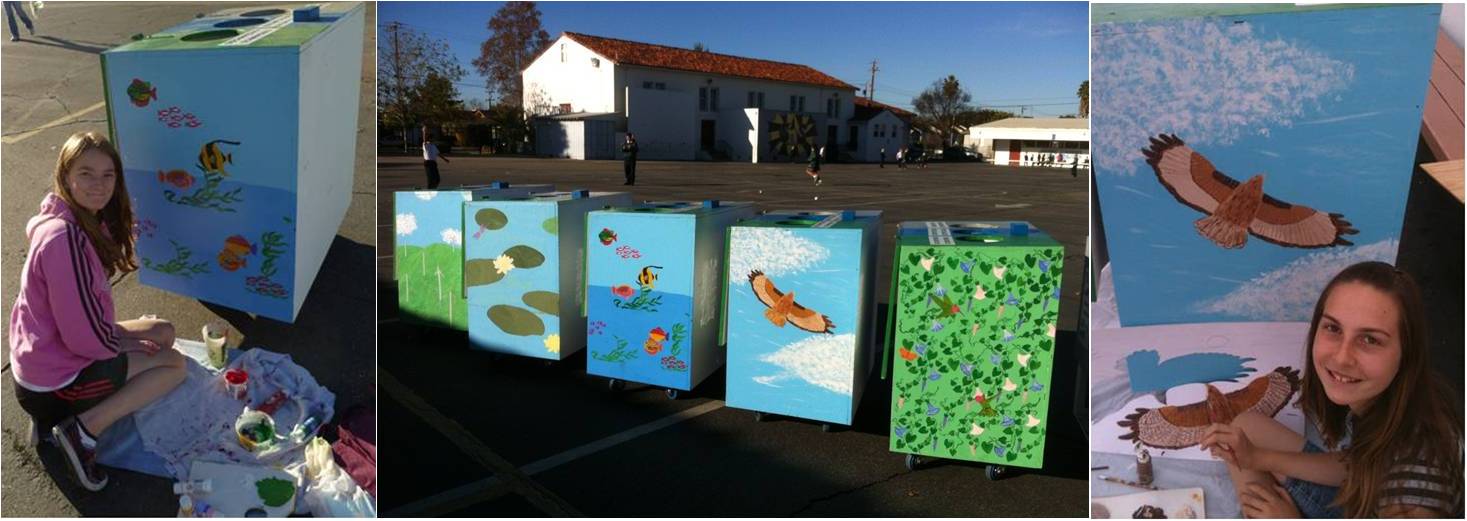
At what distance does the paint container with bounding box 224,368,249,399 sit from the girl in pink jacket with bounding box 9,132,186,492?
161 millimetres

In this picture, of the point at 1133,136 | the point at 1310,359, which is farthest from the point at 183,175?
the point at 1310,359

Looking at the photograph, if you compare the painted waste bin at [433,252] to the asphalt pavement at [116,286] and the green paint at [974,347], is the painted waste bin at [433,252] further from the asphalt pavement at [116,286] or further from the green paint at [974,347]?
the green paint at [974,347]

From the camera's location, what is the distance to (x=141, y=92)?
7.74 ft

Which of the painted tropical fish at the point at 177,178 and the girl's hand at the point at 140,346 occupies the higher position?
the painted tropical fish at the point at 177,178

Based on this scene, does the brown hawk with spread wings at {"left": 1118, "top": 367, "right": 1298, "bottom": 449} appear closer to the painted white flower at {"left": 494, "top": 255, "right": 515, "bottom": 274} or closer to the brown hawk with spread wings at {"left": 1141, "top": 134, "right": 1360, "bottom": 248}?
the brown hawk with spread wings at {"left": 1141, "top": 134, "right": 1360, "bottom": 248}

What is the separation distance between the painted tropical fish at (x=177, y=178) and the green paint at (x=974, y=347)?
239 cm

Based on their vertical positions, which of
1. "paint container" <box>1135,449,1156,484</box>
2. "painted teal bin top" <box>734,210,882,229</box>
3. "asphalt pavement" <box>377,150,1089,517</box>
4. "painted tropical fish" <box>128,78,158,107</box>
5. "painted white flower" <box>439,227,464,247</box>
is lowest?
"asphalt pavement" <box>377,150,1089,517</box>

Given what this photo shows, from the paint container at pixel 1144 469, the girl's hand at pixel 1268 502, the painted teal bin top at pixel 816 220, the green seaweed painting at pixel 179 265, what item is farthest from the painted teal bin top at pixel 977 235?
the green seaweed painting at pixel 179 265

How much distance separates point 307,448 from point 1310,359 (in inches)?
132

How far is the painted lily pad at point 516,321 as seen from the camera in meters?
3.75

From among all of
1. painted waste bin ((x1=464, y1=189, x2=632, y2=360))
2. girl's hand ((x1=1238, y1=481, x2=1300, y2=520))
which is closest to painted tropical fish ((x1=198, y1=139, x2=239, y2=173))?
painted waste bin ((x1=464, y1=189, x2=632, y2=360))

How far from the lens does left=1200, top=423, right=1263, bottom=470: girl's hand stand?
8.36 feet

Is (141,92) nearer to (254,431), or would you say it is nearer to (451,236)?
(254,431)

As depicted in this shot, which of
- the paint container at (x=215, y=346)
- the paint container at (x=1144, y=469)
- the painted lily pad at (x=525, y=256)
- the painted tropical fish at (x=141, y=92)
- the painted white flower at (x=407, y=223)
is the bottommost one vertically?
the paint container at (x=1144, y=469)
